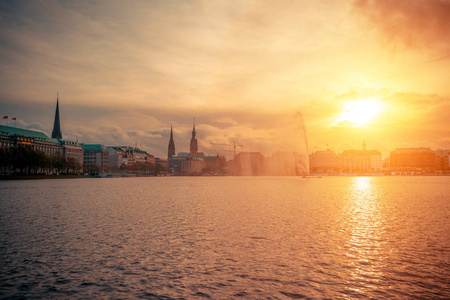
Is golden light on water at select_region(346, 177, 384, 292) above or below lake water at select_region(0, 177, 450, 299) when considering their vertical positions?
below

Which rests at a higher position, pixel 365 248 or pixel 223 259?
pixel 223 259

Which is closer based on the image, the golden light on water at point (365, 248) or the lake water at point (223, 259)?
the lake water at point (223, 259)

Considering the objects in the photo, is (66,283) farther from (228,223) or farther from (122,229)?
(228,223)

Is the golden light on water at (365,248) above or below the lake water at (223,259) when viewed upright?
below

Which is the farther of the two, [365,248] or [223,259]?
[365,248]

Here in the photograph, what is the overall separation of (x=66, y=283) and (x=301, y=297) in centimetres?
967

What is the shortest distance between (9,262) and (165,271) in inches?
320

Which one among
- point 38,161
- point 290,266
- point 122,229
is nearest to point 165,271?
point 290,266

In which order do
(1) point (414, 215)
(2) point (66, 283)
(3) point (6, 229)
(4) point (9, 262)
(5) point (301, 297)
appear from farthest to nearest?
(1) point (414, 215), (3) point (6, 229), (4) point (9, 262), (2) point (66, 283), (5) point (301, 297)

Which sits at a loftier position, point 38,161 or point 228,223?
point 38,161

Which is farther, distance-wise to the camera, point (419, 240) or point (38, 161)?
point (38, 161)

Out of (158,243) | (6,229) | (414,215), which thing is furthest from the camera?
(414,215)

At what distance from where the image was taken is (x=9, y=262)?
17547 mm

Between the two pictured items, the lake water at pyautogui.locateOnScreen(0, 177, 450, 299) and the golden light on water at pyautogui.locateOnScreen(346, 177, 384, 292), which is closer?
the lake water at pyautogui.locateOnScreen(0, 177, 450, 299)
